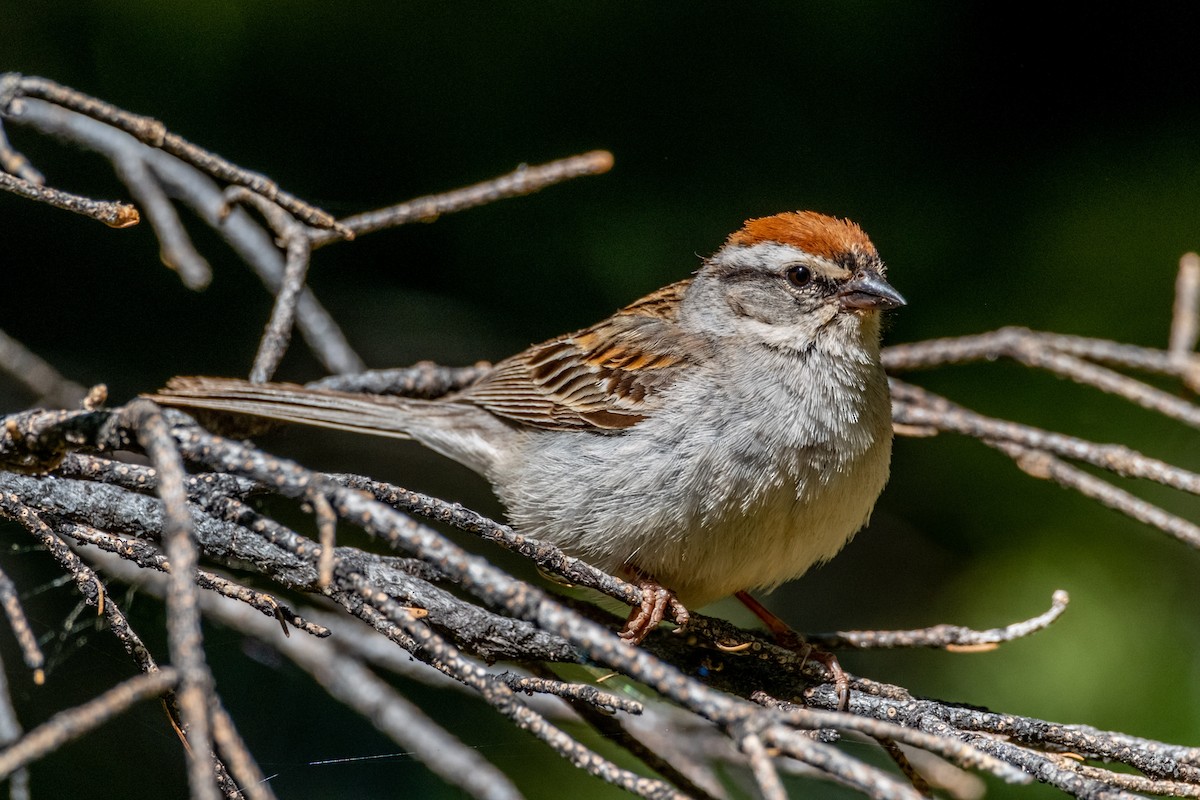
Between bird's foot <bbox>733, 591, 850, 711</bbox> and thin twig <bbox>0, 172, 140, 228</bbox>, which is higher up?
thin twig <bbox>0, 172, 140, 228</bbox>

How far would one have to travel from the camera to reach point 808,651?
6.79 feet

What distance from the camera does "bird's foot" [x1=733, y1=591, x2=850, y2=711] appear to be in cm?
188

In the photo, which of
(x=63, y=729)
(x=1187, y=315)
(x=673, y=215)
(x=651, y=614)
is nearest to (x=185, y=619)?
(x=63, y=729)

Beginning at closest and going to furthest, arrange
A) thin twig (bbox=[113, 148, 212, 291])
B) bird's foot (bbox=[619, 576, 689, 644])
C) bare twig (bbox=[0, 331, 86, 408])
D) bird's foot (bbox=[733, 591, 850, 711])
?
bird's foot (bbox=[733, 591, 850, 711]) < bird's foot (bbox=[619, 576, 689, 644]) < thin twig (bbox=[113, 148, 212, 291]) < bare twig (bbox=[0, 331, 86, 408])

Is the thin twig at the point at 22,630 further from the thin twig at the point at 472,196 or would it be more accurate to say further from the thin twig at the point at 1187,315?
the thin twig at the point at 1187,315

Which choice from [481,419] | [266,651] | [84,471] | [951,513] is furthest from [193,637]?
[951,513]

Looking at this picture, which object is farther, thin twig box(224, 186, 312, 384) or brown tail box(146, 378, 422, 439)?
brown tail box(146, 378, 422, 439)

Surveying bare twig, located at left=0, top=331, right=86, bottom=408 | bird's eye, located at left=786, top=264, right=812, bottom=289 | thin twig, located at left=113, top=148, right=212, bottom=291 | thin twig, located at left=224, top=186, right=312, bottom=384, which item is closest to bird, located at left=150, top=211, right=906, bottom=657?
bird's eye, located at left=786, top=264, right=812, bottom=289

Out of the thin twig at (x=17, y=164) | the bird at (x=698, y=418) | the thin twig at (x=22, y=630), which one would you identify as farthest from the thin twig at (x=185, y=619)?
the bird at (x=698, y=418)

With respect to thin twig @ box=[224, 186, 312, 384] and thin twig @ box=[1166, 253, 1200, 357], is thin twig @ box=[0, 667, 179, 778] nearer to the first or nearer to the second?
thin twig @ box=[224, 186, 312, 384]

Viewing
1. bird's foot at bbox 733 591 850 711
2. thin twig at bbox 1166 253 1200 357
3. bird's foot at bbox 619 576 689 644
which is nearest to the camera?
bird's foot at bbox 733 591 850 711

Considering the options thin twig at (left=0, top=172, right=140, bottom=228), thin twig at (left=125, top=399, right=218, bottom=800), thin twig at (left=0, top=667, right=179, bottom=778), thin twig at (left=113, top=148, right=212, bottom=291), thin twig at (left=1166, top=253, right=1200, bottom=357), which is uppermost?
thin twig at (left=113, top=148, right=212, bottom=291)

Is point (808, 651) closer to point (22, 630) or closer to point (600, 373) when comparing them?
point (600, 373)

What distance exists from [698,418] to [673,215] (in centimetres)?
114
